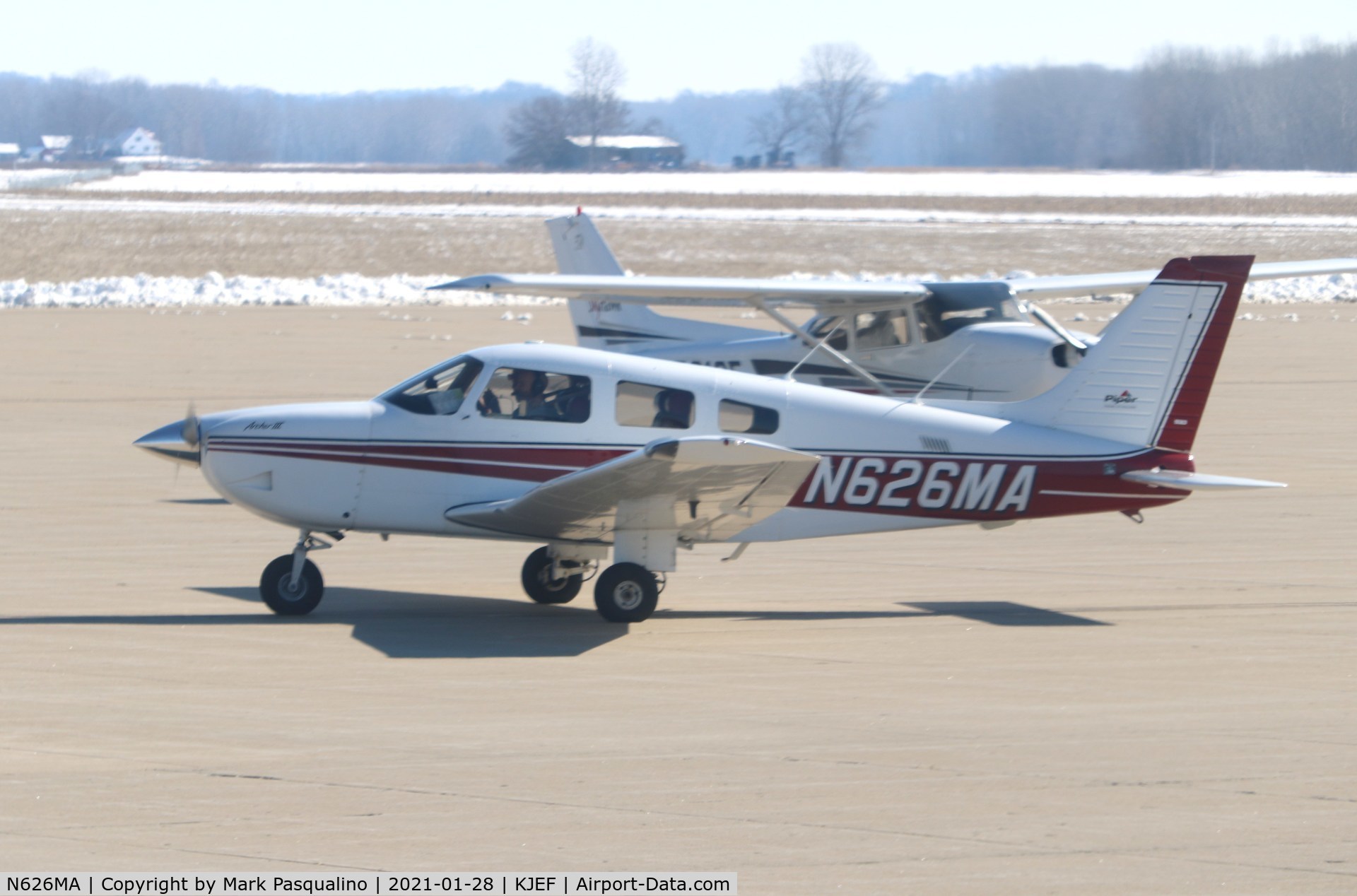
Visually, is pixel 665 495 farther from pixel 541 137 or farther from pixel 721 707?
pixel 541 137

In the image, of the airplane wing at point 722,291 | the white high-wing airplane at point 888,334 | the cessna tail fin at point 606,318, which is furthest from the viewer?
the cessna tail fin at point 606,318

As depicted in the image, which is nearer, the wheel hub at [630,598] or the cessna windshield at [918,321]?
the wheel hub at [630,598]

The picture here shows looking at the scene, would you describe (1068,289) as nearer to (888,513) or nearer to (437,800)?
(888,513)

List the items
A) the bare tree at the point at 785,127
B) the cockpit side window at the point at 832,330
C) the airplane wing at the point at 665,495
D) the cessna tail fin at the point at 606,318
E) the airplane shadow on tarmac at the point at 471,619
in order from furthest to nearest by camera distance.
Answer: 1. the bare tree at the point at 785,127
2. the cessna tail fin at the point at 606,318
3. the cockpit side window at the point at 832,330
4. the airplane shadow on tarmac at the point at 471,619
5. the airplane wing at the point at 665,495

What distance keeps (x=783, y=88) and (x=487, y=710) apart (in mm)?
157469

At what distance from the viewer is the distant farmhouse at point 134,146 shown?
180 meters

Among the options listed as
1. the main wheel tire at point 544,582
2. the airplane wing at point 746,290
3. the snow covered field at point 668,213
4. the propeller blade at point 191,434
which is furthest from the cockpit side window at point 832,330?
the snow covered field at point 668,213

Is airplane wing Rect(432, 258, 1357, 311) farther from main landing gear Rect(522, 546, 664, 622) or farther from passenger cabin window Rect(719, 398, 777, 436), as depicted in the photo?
passenger cabin window Rect(719, 398, 777, 436)

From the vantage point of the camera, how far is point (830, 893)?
526cm

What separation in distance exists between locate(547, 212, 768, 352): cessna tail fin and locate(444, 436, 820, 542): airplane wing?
8.85 meters

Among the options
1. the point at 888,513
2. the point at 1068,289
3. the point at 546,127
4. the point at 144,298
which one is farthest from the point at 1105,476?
the point at 546,127

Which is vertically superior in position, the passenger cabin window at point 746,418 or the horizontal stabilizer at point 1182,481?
the passenger cabin window at point 746,418

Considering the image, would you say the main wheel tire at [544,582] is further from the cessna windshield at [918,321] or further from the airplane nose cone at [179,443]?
the cessna windshield at [918,321]

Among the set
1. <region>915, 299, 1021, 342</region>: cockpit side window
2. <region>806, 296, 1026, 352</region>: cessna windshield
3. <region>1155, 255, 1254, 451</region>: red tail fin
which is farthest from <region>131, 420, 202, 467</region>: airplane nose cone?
<region>915, 299, 1021, 342</region>: cockpit side window
